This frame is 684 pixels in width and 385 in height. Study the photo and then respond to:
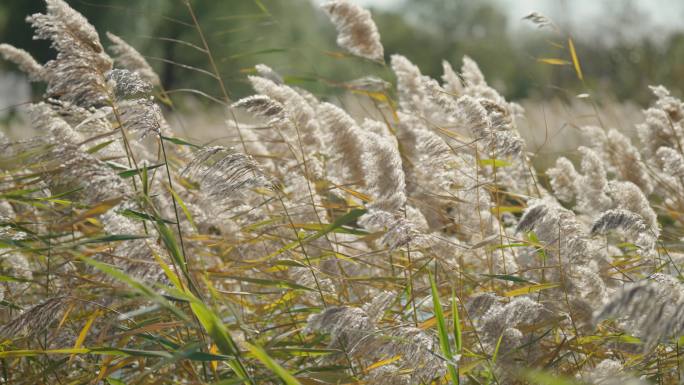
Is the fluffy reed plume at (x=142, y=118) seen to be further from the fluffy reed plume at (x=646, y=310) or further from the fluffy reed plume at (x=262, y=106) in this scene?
the fluffy reed plume at (x=646, y=310)

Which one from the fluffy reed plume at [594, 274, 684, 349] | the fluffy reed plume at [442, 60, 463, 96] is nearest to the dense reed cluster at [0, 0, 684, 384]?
the fluffy reed plume at [594, 274, 684, 349]

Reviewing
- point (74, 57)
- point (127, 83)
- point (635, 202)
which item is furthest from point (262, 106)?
point (635, 202)

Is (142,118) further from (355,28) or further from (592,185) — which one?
(592,185)

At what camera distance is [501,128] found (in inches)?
88.0

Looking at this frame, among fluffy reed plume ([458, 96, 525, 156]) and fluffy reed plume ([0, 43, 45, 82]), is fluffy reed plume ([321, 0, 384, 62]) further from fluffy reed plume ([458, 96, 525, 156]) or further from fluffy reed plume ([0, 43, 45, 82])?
fluffy reed plume ([0, 43, 45, 82])

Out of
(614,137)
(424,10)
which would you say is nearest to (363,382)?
(614,137)

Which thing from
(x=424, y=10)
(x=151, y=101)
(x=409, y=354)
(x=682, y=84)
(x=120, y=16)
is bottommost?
(x=424, y=10)

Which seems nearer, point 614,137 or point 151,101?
point 151,101

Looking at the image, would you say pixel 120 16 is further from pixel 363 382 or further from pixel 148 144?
pixel 363 382

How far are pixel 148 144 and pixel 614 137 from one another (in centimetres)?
192

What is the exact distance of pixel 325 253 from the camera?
8.14 feet

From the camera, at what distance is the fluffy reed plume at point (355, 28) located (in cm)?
282

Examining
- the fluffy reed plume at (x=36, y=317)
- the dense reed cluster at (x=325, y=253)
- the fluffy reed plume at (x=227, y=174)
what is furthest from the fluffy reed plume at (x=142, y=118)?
the fluffy reed plume at (x=36, y=317)

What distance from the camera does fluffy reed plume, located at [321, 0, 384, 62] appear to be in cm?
282
